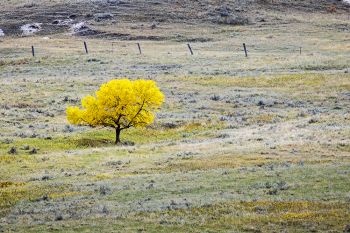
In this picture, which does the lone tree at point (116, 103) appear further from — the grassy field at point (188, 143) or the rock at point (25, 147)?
the rock at point (25, 147)

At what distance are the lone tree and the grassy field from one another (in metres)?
1.34

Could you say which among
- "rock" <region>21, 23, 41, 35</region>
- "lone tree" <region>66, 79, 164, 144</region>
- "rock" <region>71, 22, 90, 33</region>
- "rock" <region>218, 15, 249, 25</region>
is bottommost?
"rock" <region>21, 23, 41, 35</region>

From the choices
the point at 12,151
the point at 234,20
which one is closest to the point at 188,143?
the point at 12,151

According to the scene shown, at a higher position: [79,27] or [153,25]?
[153,25]

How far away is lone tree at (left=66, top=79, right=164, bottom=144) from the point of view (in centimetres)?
4203

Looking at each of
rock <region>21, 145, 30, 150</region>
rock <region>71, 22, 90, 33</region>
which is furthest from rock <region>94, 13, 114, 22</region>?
rock <region>21, 145, 30, 150</region>

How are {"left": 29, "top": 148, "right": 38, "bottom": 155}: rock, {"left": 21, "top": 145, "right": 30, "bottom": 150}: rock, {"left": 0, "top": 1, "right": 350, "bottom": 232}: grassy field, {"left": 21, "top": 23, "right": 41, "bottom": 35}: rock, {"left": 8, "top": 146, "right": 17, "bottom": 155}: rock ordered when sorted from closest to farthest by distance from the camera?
{"left": 0, "top": 1, "right": 350, "bottom": 232}: grassy field → {"left": 8, "top": 146, "right": 17, "bottom": 155}: rock → {"left": 29, "top": 148, "right": 38, "bottom": 155}: rock → {"left": 21, "top": 145, "right": 30, "bottom": 150}: rock → {"left": 21, "top": 23, "right": 41, "bottom": 35}: rock

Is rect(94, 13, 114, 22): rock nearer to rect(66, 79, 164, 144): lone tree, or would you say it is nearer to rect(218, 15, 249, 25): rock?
rect(218, 15, 249, 25): rock

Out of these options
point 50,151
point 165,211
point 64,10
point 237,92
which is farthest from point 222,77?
point 64,10

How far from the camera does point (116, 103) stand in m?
42.3

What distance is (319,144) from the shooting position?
34906 mm

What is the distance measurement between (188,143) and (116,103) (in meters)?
5.53

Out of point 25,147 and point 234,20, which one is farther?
point 234,20

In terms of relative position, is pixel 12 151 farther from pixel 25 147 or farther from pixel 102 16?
pixel 102 16
